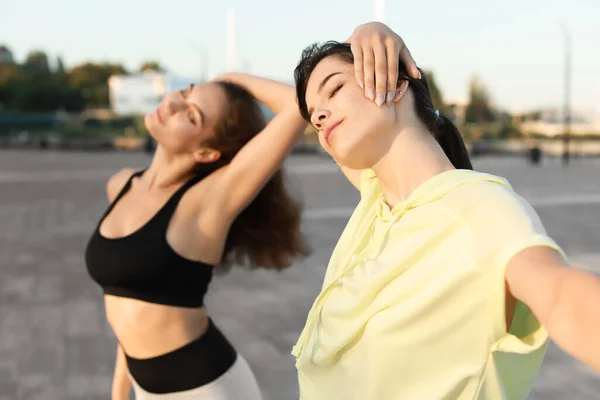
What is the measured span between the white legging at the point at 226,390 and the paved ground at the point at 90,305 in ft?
2.42

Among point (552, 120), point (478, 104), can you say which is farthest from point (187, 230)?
point (552, 120)

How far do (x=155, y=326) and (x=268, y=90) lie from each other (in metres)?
0.82

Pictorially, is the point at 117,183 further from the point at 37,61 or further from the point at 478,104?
the point at 37,61

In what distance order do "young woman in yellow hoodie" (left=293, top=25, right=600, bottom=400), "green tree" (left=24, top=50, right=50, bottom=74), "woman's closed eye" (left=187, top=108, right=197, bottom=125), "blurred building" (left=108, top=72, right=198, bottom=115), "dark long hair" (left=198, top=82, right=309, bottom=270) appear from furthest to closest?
"green tree" (left=24, top=50, right=50, bottom=74) → "blurred building" (left=108, top=72, right=198, bottom=115) → "dark long hair" (left=198, top=82, right=309, bottom=270) → "woman's closed eye" (left=187, top=108, right=197, bottom=125) → "young woman in yellow hoodie" (left=293, top=25, right=600, bottom=400)

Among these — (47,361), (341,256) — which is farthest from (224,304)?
(341,256)

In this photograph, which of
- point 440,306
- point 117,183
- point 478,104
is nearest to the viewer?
point 440,306

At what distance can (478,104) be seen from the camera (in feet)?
191

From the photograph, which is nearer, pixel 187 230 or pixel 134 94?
pixel 187 230

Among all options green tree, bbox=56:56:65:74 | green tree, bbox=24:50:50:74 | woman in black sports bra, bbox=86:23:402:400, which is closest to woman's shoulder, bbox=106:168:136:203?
woman in black sports bra, bbox=86:23:402:400

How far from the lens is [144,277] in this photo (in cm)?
200

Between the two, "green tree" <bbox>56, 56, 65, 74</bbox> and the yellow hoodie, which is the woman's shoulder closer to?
the yellow hoodie

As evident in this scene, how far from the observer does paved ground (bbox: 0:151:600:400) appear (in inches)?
165

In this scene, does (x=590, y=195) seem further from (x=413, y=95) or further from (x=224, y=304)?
(x=413, y=95)

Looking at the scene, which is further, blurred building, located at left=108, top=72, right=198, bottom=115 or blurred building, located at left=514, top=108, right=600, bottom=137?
blurred building, located at left=108, top=72, right=198, bottom=115
